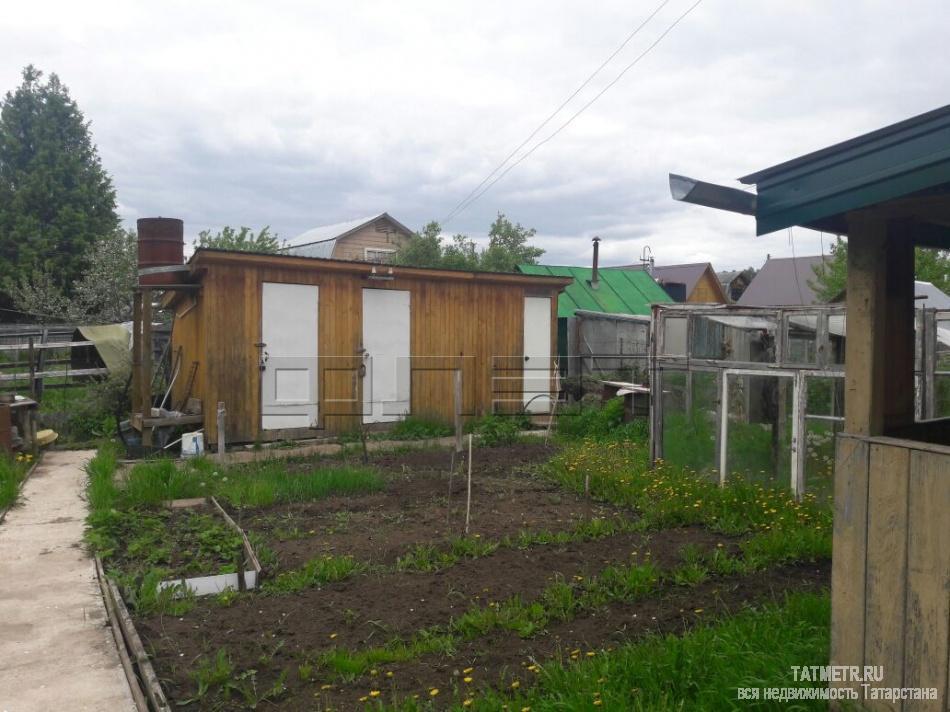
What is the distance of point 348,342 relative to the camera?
13305mm

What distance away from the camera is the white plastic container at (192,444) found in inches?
441

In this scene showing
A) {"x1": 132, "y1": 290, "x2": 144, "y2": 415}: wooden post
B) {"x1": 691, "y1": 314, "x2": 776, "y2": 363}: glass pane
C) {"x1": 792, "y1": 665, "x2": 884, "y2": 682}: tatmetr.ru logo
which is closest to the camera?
{"x1": 792, "y1": 665, "x2": 884, "y2": 682}: tatmetr.ru logo

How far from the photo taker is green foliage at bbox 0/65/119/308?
25984 millimetres

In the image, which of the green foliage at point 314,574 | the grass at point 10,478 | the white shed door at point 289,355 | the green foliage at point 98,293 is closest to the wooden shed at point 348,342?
the white shed door at point 289,355

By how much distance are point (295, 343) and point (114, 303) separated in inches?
538

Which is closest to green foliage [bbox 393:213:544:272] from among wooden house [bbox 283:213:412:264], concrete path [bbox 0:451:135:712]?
wooden house [bbox 283:213:412:264]

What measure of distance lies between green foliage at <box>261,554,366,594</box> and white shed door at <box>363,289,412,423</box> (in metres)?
7.42

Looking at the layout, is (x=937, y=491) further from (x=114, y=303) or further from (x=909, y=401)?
(x=114, y=303)

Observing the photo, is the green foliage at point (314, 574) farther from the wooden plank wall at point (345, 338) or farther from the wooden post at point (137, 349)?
the wooden post at point (137, 349)

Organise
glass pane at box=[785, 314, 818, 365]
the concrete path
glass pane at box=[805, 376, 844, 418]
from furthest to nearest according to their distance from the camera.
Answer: glass pane at box=[785, 314, 818, 365]
glass pane at box=[805, 376, 844, 418]
the concrete path

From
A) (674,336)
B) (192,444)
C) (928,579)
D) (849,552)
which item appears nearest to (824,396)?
(674,336)

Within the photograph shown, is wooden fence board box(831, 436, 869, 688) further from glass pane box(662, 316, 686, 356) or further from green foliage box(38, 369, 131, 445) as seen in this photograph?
green foliage box(38, 369, 131, 445)

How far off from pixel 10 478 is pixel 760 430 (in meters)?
8.24

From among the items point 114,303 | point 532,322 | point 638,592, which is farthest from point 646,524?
point 114,303
